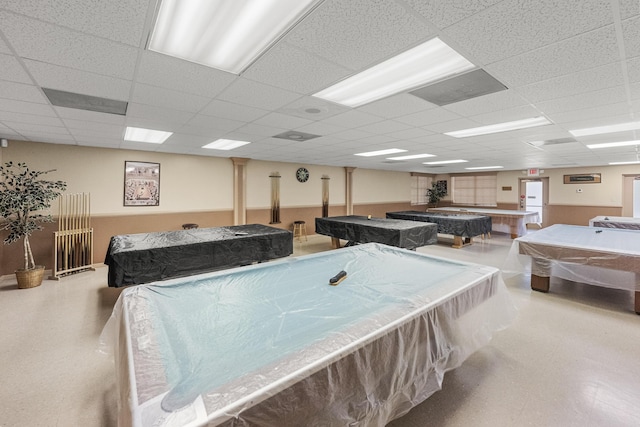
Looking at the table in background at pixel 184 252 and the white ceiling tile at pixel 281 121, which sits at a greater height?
the white ceiling tile at pixel 281 121

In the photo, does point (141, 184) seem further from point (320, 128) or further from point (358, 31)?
point (358, 31)

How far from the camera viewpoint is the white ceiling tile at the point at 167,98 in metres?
2.30

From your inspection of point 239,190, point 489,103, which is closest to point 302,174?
point 239,190

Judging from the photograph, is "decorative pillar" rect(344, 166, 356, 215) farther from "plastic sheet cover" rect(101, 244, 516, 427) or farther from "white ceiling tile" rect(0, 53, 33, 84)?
"white ceiling tile" rect(0, 53, 33, 84)

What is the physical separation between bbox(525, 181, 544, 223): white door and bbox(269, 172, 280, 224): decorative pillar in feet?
29.3

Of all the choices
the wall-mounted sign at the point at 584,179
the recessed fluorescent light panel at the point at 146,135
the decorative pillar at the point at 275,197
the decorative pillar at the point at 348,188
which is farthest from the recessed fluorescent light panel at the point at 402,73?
the wall-mounted sign at the point at 584,179

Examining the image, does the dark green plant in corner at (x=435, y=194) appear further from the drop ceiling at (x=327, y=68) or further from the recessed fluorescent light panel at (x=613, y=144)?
the drop ceiling at (x=327, y=68)

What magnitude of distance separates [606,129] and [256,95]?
4544mm

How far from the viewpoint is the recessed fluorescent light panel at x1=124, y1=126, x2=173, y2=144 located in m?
3.79

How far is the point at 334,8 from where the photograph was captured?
4.29 ft

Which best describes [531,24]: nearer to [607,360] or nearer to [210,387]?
[210,387]

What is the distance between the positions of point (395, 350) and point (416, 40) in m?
1.73

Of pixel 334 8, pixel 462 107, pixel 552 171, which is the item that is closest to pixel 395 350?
pixel 334 8

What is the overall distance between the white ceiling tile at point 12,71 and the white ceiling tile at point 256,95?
Result: 4.26 feet
